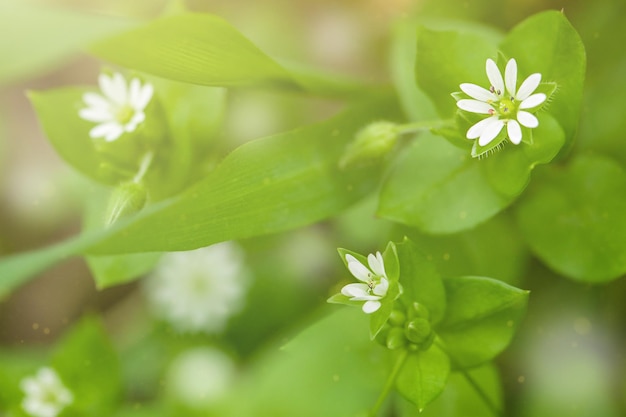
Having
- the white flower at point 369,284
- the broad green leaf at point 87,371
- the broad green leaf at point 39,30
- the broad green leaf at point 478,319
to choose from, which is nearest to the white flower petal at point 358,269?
the white flower at point 369,284

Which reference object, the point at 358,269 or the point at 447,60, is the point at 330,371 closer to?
the point at 358,269

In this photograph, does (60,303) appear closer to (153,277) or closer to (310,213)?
(153,277)

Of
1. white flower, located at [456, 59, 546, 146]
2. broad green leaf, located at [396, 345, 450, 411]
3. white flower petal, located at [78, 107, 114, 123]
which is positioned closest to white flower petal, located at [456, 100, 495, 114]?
white flower, located at [456, 59, 546, 146]

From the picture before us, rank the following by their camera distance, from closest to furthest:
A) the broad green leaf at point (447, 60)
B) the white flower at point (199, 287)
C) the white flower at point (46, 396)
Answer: the broad green leaf at point (447, 60) < the white flower at point (46, 396) < the white flower at point (199, 287)

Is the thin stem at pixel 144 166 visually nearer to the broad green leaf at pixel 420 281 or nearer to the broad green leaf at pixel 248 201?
the broad green leaf at pixel 248 201

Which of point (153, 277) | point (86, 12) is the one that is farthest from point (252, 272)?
point (86, 12)

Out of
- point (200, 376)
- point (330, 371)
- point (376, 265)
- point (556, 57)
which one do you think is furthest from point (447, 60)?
point (200, 376)
